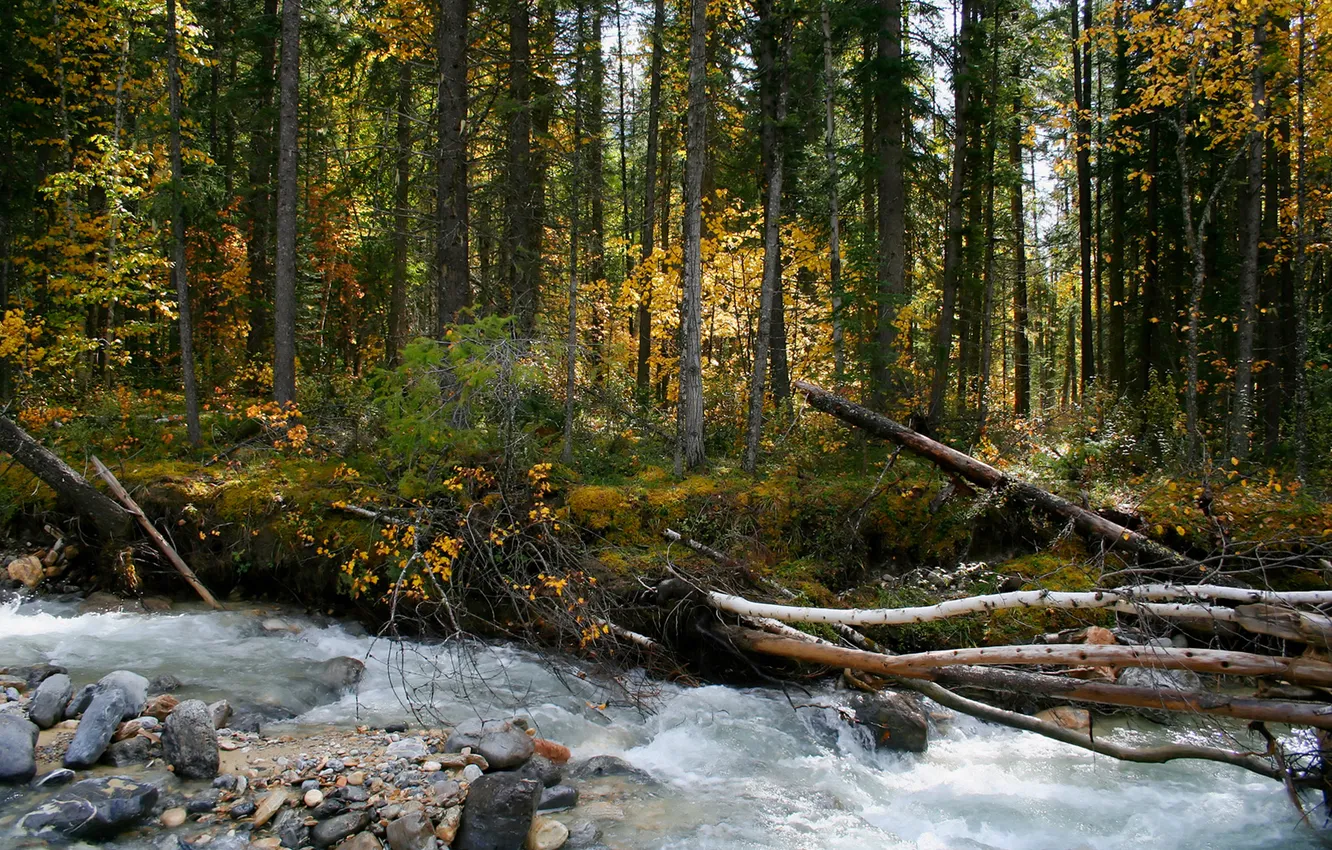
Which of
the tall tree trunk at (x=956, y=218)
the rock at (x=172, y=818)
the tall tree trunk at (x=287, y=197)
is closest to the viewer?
the rock at (x=172, y=818)

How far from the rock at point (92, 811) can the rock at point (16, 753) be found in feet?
1.24

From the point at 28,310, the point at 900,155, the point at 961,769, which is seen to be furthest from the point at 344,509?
the point at 900,155

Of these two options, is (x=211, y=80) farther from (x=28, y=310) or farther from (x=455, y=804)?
(x=455, y=804)

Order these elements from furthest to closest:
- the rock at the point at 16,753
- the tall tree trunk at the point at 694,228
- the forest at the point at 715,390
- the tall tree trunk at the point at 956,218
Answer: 1. the tall tree trunk at the point at 956,218
2. the tall tree trunk at the point at 694,228
3. the forest at the point at 715,390
4. the rock at the point at 16,753

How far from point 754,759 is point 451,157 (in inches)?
379

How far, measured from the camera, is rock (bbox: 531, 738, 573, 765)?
21.1 ft

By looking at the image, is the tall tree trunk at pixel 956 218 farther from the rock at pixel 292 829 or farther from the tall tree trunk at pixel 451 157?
the rock at pixel 292 829

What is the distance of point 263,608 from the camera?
9.55 m

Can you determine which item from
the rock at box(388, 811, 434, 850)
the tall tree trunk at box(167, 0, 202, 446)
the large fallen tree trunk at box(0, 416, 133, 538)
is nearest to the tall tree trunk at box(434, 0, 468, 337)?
the tall tree trunk at box(167, 0, 202, 446)

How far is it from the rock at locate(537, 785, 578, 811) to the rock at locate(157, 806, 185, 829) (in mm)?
2389

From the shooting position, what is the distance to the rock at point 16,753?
5.30 metres

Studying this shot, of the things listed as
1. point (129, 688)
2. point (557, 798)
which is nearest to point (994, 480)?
point (557, 798)

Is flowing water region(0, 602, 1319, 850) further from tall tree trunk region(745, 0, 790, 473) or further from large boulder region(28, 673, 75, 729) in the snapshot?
tall tree trunk region(745, 0, 790, 473)

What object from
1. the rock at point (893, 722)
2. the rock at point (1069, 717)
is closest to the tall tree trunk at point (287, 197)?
the rock at point (893, 722)
